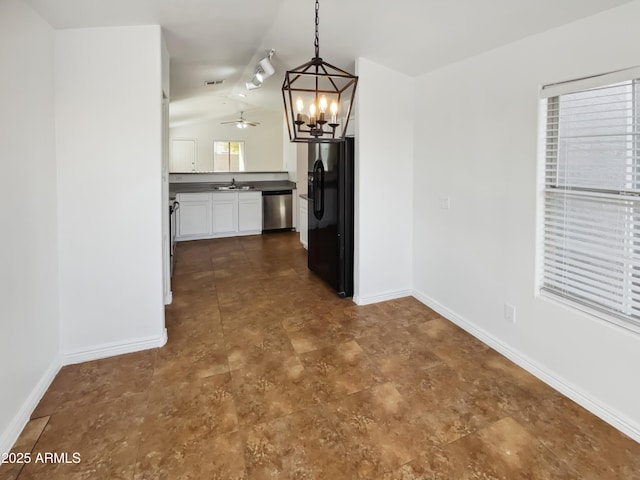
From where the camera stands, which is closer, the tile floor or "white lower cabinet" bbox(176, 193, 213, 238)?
the tile floor

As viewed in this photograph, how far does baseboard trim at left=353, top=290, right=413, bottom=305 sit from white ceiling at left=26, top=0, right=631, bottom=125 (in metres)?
2.20

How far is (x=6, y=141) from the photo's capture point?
177cm

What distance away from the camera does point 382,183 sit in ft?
11.7

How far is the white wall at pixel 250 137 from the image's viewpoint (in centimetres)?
978

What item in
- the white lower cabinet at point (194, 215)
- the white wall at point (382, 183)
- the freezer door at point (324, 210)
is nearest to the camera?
the white wall at point (382, 183)

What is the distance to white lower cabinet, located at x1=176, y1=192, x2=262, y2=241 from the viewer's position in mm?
6473

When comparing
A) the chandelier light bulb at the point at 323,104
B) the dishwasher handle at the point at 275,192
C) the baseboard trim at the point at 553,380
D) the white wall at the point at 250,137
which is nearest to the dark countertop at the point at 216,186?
the dishwasher handle at the point at 275,192

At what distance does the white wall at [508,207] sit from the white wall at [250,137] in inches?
267

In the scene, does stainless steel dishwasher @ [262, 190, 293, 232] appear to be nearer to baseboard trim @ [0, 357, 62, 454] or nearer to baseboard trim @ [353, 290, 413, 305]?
baseboard trim @ [353, 290, 413, 305]

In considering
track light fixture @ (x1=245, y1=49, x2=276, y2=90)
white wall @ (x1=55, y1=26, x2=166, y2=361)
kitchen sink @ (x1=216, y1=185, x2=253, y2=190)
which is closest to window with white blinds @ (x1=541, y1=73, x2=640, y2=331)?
track light fixture @ (x1=245, y1=49, x2=276, y2=90)

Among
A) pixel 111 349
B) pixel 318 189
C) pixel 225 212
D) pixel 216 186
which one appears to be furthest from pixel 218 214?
pixel 111 349

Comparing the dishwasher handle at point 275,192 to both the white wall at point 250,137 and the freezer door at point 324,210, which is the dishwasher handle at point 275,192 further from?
the freezer door at point 324,210

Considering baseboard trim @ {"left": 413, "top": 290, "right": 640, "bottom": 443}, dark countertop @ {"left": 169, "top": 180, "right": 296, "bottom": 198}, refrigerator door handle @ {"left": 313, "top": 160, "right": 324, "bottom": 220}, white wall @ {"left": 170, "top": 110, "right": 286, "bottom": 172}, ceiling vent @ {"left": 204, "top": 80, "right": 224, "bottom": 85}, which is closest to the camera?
baseboard trim @ {"left": 413, "top": 290, "right": 640, "bottom": 443}

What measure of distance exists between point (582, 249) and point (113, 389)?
3055 mm
